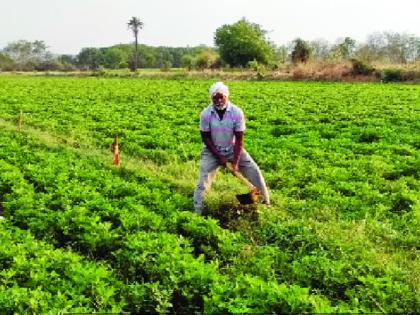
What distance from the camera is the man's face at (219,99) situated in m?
8.30

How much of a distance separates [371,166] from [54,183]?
7.13 metres

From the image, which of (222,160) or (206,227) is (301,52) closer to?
(222,160)

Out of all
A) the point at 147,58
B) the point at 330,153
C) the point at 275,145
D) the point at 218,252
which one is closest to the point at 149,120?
the point at 275,145

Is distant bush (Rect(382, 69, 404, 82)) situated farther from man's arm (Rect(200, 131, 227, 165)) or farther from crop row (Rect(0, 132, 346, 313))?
man's arm (Rect(200, 131, 227, 165))

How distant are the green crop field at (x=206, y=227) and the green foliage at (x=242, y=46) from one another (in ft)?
191

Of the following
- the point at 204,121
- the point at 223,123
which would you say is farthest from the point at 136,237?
the point at 223,123

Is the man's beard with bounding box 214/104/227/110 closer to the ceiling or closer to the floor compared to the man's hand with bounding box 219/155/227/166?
closer to the ceiling

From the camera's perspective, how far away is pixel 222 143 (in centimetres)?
885

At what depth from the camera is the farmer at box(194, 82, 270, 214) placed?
8609 mm

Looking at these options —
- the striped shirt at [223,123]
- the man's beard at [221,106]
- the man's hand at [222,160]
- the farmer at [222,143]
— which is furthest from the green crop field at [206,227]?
the man's beard at [221,106]

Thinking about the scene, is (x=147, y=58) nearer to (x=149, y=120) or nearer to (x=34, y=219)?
(x=149, y=120)

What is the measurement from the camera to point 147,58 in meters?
125

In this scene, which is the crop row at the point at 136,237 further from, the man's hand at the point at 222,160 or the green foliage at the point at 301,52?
the green foliage at the point at 301,52

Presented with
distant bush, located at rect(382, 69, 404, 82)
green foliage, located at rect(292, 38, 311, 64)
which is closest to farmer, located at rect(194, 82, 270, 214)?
distant bush, located at rect(382, 69, 404, 82)
